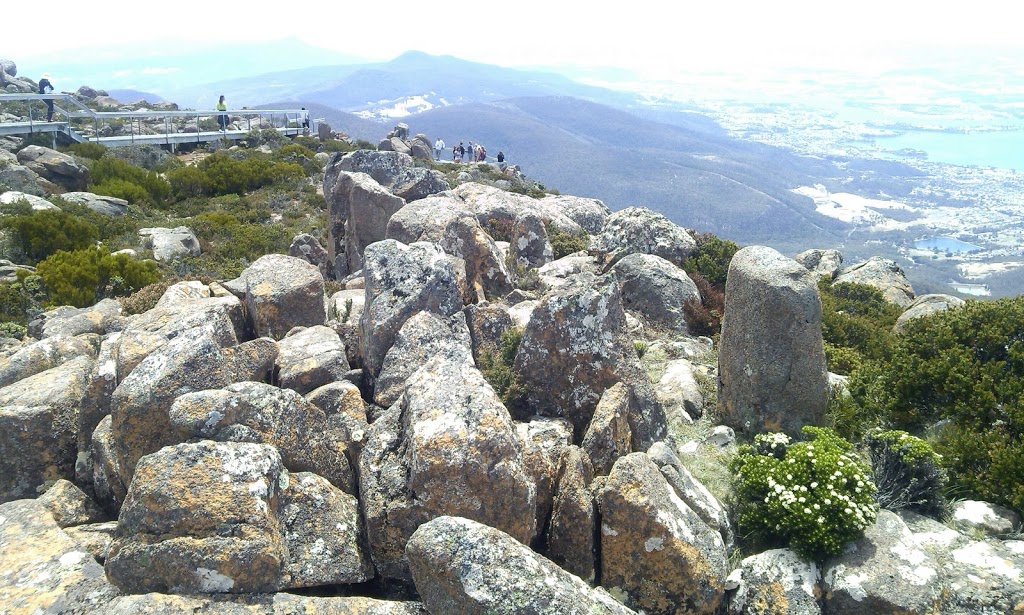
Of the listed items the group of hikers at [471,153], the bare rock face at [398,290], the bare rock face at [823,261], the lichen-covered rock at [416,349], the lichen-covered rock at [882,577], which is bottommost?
the bare rock face at [823,261]

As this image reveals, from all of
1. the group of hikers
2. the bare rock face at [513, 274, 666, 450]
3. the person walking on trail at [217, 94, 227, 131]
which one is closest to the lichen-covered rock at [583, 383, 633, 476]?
the bare rock face at [513, 274, 666, 450]

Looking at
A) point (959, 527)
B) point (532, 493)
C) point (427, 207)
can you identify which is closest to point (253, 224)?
point (427, 207)

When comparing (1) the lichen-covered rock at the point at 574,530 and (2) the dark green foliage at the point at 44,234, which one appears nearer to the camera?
(1) the lichen-covered rock at the point at 574,530

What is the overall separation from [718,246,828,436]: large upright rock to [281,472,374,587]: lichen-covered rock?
20.6 feet

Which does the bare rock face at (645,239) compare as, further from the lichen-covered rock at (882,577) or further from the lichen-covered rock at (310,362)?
the lichen-covered rock at (882,577)

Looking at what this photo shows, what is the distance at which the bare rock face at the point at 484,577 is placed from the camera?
4801mm

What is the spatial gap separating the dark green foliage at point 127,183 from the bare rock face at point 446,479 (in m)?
30.6

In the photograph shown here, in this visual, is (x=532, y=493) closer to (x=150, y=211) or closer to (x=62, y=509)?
(x=62, y=509)

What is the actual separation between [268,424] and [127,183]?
102 ft

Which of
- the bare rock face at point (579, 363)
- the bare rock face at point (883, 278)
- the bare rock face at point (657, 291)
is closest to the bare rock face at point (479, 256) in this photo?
the bare rock face at point (657, 291)

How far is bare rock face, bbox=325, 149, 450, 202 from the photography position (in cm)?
2334

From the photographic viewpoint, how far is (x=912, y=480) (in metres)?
7.53

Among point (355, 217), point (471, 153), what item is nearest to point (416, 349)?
point (355, 217)

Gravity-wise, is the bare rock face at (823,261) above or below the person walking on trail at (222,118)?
below
